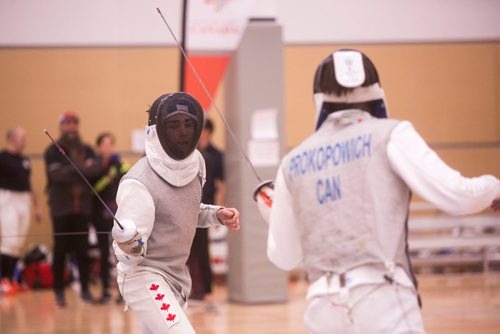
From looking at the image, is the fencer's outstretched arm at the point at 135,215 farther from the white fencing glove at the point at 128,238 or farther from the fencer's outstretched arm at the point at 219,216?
the fencer's outstretched arm at the point at 219,216

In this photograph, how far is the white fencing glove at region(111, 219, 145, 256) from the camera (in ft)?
8.95

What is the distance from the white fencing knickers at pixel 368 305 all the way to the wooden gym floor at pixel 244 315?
9.71 ft

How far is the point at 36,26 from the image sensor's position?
18.1ft

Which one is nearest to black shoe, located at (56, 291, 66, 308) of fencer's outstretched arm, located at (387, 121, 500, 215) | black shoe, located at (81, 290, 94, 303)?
black shoe, located at (81, 290, 94, 303)

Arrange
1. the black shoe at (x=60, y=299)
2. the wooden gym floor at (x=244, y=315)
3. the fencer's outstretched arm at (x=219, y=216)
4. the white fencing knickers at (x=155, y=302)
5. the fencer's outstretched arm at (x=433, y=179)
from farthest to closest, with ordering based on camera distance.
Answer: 1. the black shoe at (x=60, y=299)
2. the wooden gym floor at (x=244, y=315)
3. the fencer's outstretched arm at (x=219, y=216)
4. the white fencing knickers at (x=155, y=302)
5. the fencer's outstretched arm at (x=433, y=179)

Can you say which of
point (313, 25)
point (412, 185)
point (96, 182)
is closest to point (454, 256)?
point (313, 25)

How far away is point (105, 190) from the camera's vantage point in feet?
20.9

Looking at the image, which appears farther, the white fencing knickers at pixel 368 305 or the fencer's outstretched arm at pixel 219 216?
the fencer's outstretched arm at pixel 219 216

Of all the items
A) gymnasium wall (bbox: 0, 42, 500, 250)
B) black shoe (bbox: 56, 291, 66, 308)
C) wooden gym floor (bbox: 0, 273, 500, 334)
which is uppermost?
gymnasium wall (bbox: 0, 42, 500, 250)

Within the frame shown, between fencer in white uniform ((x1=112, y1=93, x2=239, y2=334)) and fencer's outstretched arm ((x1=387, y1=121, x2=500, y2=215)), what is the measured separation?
100 cm

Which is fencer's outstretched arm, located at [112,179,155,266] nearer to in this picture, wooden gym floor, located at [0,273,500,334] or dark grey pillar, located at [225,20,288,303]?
wooden gym floor, located at [0,273,500,334]

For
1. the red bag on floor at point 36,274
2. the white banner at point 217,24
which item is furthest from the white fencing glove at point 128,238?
the red bag on floor at point 36,274

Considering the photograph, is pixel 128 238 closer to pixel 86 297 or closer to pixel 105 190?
pixel 105 190

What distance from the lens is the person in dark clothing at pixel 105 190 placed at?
20.1 ft
